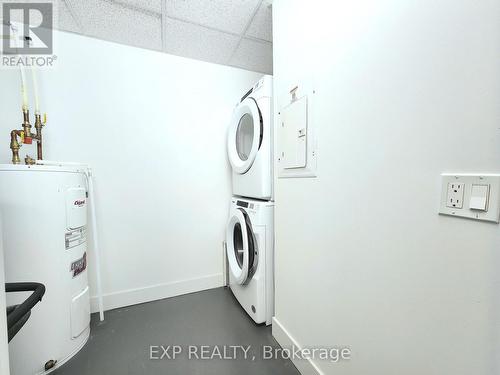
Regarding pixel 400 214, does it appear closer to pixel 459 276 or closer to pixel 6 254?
pixel 459 276

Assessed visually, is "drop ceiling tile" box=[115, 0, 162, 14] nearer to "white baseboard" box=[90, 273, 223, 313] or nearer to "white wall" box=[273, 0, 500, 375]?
"white wall" box=[273, 0, 500, 375]

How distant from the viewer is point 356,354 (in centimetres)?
80

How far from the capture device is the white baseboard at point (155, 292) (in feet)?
5.35

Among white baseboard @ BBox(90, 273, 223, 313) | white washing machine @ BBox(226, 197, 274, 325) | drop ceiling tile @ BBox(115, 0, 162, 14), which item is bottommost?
white baseboard @ BBox(90, 273, 223, 313)

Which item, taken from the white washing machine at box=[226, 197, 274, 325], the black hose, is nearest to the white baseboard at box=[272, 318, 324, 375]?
the white washing machine at box=[226, 197, 274, 325]

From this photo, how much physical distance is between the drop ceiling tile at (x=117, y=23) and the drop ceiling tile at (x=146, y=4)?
45 millimetres

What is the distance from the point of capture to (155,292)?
1.77 meters

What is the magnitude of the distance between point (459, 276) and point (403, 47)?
2.15 ft

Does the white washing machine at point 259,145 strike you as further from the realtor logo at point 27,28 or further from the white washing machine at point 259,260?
the realtor logo at point 27,28

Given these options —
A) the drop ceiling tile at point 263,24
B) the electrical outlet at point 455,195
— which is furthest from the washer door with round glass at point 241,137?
the electrical outlet at point 455,195

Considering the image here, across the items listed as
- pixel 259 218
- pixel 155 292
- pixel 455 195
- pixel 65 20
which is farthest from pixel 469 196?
pixel 65 20

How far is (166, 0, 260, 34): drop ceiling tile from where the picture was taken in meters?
1.27

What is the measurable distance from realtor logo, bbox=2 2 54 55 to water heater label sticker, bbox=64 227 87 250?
1.29 meters

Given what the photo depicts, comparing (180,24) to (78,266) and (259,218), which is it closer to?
(259,218)
